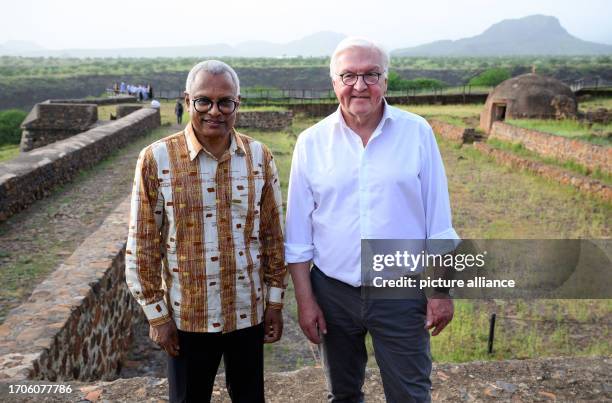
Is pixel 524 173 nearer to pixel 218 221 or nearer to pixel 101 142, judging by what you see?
Result: pixel 101 142

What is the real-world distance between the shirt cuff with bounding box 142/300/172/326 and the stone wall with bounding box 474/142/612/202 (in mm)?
11312

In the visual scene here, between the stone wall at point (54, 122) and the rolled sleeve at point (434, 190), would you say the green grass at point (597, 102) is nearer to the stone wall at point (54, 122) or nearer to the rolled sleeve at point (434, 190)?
the stone wall at point (54, 122)

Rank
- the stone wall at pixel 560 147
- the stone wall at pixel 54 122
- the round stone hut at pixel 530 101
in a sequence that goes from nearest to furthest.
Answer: the stone wall at pixel 560 147 < the stone wall at pixel 54 122 < the round stone hut at pixel 530 101

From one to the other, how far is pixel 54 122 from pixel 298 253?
1614 cm

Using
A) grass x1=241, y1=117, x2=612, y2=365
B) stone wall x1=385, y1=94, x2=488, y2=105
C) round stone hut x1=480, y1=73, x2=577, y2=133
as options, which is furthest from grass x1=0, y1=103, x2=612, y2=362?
stone wall x1=385, y1=94, x2=488, y2=105

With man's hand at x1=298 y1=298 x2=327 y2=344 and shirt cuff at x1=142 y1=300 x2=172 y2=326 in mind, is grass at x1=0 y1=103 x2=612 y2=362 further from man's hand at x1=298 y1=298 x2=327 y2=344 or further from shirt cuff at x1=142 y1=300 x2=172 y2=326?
shirt cuff at x1=142 y1=300 x2=172 y2=326

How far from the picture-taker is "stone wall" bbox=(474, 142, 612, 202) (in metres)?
11.7

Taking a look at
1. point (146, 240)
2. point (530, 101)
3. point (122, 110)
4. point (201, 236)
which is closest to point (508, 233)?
point (201, 236)

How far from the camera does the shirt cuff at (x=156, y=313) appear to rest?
88.4 inches

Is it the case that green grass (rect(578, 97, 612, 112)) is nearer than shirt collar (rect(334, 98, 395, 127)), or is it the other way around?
shirt collar (rect(334, 98, 395, 127))

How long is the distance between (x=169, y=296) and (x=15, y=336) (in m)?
1.63

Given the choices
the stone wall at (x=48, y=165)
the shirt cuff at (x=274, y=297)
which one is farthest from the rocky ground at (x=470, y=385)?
the stone wall at (x=48, y=165)

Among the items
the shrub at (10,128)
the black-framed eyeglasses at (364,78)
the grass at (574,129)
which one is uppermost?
the black-framed eyeglasses at (364,78)

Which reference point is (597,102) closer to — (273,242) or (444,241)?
(444,241)
